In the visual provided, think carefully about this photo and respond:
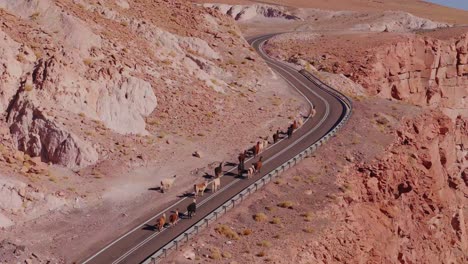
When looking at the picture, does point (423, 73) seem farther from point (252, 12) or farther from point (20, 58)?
point (20, 58)

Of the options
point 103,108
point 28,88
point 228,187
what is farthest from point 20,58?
point 228,187

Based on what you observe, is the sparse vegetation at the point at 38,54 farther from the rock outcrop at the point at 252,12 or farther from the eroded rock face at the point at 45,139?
the rock outcrop at the point at 252,12

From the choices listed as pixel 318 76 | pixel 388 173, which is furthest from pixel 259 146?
pixel 318 76

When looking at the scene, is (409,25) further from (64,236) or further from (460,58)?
(64,236)

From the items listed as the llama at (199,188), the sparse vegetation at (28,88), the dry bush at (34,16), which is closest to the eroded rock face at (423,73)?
the dry bush at (34,16)

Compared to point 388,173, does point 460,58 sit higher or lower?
higher

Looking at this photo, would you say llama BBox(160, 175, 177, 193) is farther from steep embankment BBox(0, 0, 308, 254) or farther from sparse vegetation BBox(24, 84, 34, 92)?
sparse vegetation BBox(24, 84, 34, 92)
